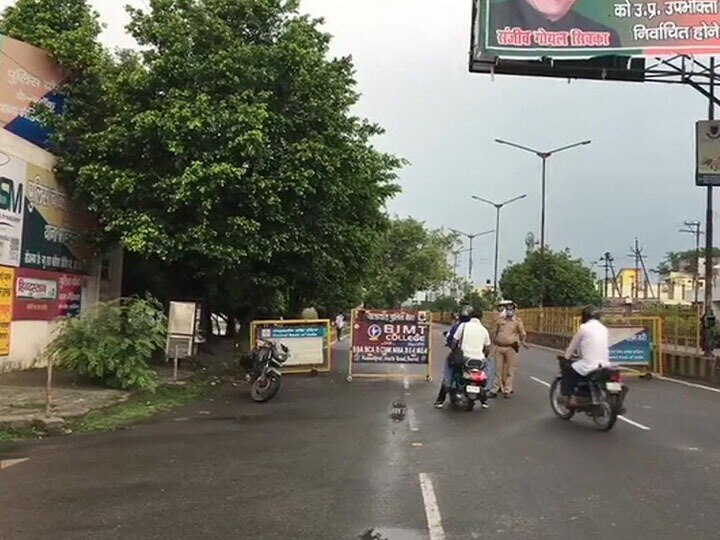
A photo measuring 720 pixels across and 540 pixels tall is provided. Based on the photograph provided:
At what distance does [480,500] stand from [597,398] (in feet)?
15.5

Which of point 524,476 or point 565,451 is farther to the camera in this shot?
point 565,451

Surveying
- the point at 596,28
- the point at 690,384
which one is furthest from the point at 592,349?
the point at 596,28

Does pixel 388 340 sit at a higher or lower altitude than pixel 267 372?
higher

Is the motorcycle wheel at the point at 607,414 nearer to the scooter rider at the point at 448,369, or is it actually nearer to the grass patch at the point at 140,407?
the scooter rider at the point at 448,369

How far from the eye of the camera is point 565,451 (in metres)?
9.18

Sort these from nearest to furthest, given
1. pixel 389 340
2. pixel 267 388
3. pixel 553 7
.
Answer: pixel 267 388 → pixel 553 7 → pixel 389 340

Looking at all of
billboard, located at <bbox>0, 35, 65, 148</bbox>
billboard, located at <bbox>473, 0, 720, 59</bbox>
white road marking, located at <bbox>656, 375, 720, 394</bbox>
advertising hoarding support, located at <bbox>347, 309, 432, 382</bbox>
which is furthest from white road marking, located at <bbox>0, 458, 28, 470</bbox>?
white road marking, located at <bbox>656, 375, 720, 394</bbox>

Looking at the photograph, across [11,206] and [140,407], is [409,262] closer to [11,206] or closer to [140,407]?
[11,206]

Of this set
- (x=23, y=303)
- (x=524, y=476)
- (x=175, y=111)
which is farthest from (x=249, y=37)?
(x=524, y=476)

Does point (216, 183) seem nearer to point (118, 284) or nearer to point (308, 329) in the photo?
point (308, 329)

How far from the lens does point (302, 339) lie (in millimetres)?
19953

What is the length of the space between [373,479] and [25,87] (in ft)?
45.1

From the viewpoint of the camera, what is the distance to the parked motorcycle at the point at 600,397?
10.6 meters

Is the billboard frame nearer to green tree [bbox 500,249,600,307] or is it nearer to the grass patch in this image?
the grass patch
